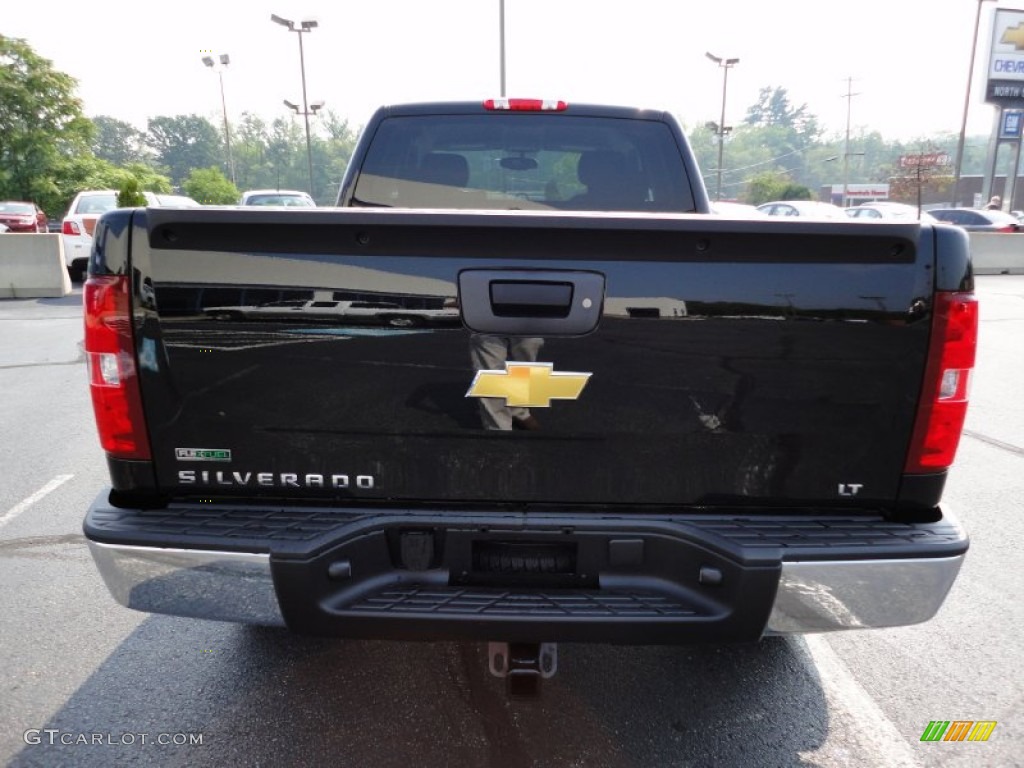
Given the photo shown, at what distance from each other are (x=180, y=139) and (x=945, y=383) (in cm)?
13401

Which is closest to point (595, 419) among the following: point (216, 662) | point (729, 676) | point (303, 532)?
point (303, 532)

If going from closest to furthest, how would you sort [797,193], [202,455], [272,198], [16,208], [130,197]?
[202,455] → [130,197] → [272,198] → [16,208] → [797,193]

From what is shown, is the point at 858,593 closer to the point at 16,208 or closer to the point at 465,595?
the point at 465,595

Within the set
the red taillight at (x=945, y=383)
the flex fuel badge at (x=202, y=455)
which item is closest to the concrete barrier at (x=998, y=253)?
the red taillight at (x=945, y=383)

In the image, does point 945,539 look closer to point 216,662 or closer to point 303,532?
point 303,532

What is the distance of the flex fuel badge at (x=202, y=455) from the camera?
6.67ft

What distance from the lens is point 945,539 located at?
1993 mm

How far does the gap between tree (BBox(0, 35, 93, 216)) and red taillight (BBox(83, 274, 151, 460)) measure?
42.6 metres

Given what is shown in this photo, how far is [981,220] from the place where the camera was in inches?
897

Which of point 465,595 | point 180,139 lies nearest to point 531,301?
point 465,595

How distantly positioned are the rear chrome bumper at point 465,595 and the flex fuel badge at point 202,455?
26cm

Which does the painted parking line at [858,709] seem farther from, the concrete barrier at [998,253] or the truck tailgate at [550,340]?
the concrete barrier at [998,253]

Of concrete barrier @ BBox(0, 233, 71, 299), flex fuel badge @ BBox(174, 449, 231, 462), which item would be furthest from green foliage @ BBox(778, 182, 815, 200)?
flex fuel badge @ BBox(174, 449, 231, 462)

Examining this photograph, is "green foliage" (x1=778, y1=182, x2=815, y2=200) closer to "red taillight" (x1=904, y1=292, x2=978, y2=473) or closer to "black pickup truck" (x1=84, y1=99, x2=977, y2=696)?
"red taillight" (x1=904, y1=292, x2=978, y2=473)
